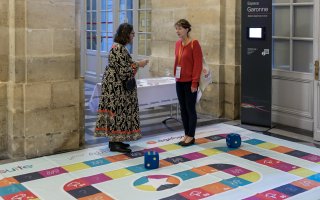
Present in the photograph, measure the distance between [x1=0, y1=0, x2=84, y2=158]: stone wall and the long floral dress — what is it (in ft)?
1.41

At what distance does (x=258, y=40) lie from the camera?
21.1 feet

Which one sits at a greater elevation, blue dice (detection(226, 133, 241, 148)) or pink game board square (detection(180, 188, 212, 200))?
blue dice (detection(226, 133, 241, 148))

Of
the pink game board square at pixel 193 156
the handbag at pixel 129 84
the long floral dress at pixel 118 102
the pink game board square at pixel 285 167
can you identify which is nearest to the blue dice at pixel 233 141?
the pink game board square at pixel 193 156

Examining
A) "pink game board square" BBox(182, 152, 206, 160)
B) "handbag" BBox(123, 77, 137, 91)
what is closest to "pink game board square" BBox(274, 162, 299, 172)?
"pink game board square" BBox(182, 152, 206, 160)

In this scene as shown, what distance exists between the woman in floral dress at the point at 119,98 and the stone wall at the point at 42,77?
1.43 ft

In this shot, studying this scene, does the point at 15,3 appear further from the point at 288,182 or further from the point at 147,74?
the point at 147,74

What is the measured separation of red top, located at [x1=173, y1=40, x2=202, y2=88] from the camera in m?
5.12

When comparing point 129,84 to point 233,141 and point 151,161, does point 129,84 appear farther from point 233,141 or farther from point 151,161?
point 233,141

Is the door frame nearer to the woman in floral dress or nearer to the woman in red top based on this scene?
the woman in red top

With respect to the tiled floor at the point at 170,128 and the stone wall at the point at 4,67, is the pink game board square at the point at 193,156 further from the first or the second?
the stone wall at the point at 4,67

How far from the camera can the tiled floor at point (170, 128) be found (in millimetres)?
5773

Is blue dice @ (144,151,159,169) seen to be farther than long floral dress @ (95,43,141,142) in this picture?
No

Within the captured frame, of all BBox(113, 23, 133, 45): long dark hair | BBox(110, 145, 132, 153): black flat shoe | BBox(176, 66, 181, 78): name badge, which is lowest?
BBox(110, 145, 132, 153): black flat shoe

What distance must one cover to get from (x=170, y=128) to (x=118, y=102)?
166cm
